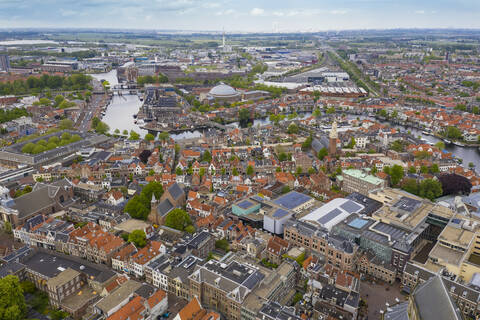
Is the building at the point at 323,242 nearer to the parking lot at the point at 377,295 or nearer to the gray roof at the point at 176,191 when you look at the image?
the parking lot at the point at 377,295

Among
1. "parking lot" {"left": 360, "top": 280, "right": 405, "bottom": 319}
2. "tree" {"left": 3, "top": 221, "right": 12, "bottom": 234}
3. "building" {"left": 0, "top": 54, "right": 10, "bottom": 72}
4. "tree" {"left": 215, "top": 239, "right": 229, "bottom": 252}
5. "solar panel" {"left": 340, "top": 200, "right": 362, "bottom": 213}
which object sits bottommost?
"parking lot" {"left": 360, "top": 280, "right": 405, "bottom": 319}

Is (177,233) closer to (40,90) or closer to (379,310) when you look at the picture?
(379,310)

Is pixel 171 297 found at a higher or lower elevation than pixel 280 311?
lower

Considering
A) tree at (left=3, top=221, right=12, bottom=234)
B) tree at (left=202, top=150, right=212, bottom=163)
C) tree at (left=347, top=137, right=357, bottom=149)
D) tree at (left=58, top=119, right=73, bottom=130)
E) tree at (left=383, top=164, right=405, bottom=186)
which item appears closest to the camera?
tree at (left=3, top=221, right=12, bottom=234)

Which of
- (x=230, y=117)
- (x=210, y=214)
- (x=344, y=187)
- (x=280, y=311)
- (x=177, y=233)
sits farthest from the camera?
(x=230, y=117)

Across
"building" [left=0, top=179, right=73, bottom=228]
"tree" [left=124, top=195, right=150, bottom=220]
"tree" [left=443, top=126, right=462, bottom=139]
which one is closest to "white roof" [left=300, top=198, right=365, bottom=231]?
"tree" [left=124, top=195, right=150, bottom=220]

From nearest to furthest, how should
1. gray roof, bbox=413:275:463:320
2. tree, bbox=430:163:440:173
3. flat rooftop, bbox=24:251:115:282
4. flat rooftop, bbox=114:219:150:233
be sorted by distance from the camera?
gray roof, bbox=413:275:463:320 → flat rooftop, bbox=24:251:115:282 → flat rooftop, bbox=114:219:150:233 → tree, bbox=430:163:440:173

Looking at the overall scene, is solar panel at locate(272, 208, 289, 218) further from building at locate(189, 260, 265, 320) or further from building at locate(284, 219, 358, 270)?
building at locate(189, 260, 265, 320)

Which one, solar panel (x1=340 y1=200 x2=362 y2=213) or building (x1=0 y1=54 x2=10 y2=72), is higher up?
building (x1=0 y1=54 x2=10 y2=72)

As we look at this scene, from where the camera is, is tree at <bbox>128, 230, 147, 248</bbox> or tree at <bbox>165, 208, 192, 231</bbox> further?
tree at <bbox>165, 208, 192, 231</bbox>

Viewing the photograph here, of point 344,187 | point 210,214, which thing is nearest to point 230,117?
point 344,187
